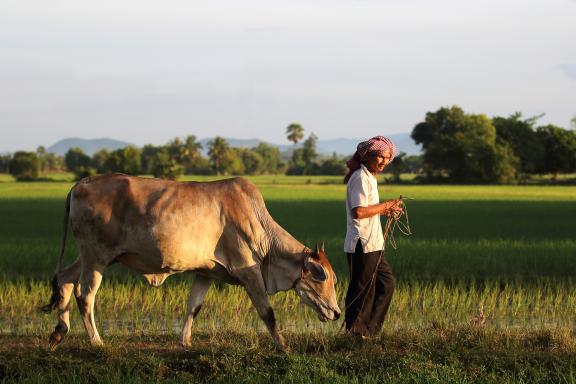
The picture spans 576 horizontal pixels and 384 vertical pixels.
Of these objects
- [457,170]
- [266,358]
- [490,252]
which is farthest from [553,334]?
[457,170]

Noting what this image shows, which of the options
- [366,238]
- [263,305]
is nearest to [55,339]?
→ [263,305]

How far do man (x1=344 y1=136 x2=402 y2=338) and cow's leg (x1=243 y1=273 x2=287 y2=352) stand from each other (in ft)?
2.35

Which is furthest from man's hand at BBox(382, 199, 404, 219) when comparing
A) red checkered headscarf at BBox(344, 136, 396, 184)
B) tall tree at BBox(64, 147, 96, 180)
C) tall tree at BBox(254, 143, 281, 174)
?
tall tree at BBox(254, 143, 281, 174)

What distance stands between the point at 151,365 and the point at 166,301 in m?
3.14

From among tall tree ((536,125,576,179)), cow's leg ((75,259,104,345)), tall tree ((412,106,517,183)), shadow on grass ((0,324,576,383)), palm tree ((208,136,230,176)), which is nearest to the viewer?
shadow on grass ((0,324,576,383))

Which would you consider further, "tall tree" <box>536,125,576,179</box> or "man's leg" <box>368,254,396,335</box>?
"tall tree" <box>536,125,576,179</box>

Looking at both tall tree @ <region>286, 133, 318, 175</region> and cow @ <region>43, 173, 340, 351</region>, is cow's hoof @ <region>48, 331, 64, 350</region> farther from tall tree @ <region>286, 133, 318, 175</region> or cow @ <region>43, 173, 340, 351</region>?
tall tree @ <region>286, 133, 318, 175</region>

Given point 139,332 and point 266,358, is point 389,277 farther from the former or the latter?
point 139,332

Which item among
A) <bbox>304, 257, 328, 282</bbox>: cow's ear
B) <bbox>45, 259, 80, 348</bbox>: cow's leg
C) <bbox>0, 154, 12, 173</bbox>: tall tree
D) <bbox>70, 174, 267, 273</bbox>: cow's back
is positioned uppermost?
<bbox>70, 174, 267, 273</bbox>: cow's back

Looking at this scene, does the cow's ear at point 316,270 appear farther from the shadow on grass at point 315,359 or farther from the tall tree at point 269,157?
the tall tree at point 269,157

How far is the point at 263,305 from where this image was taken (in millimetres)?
6906

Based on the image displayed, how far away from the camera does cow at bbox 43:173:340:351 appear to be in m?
6.87

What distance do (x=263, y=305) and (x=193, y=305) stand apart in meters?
0.74

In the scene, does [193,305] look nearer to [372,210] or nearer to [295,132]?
[372,210]
